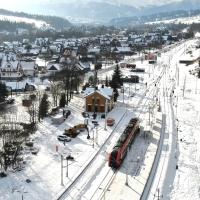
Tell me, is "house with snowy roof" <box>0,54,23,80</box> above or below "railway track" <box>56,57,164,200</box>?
above

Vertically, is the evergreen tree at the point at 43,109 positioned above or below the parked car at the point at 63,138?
above

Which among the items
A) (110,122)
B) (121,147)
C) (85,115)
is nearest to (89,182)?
(121,147)

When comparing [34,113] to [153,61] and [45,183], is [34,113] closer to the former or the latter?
[45,183]

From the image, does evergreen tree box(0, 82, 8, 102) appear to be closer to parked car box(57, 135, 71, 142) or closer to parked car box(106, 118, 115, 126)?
parked car box(106, 118, 115, 126)

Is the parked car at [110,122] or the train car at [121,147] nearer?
the train car at [121,147]

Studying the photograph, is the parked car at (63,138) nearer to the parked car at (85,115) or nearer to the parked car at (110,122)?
the parked car at (110,122)

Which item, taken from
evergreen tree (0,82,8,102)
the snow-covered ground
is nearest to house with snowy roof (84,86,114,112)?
the snow-covered ground

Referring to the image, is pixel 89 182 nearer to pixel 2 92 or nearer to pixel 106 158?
pixel 106 158

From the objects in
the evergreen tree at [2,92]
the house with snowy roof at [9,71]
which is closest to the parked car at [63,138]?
the evergreen tree at [2,92]
